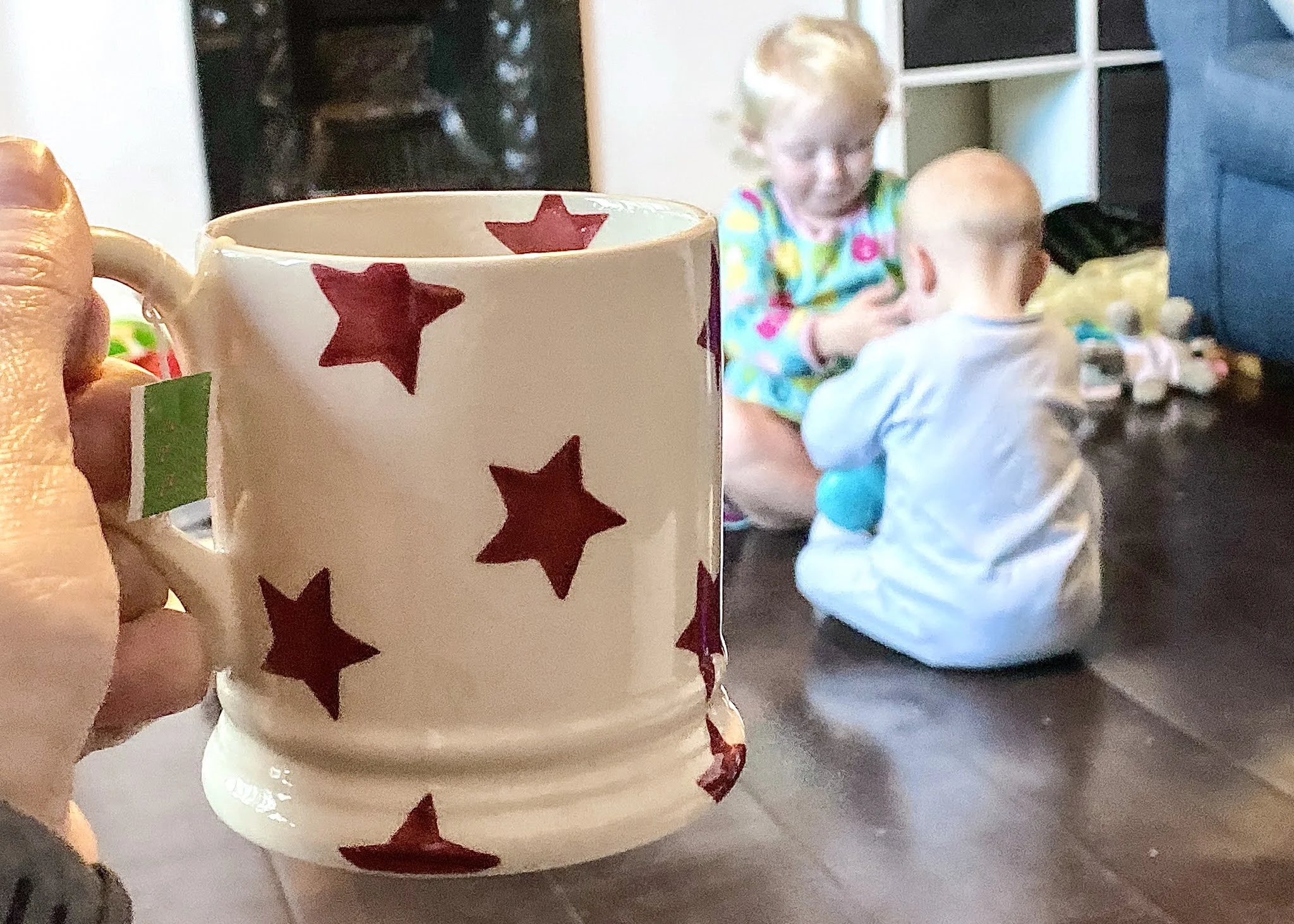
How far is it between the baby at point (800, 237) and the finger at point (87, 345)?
1082 millimetres

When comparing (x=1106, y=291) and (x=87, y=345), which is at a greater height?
(x=87, y=345)

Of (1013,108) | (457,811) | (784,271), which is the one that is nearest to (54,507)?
(457,811)

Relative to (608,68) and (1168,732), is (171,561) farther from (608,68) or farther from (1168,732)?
(608,68)

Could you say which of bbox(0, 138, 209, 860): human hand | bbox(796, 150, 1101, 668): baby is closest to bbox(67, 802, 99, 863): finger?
bbox(0, 138, 209, 860): human hand

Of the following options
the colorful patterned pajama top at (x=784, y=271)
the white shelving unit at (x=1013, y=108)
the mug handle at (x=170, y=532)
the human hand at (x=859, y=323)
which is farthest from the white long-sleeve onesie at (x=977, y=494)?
the white shelving unit at (x=1013, y=108)

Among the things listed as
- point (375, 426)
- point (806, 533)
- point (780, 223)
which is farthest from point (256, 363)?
point (780, 223)

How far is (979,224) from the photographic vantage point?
1075 millimetres

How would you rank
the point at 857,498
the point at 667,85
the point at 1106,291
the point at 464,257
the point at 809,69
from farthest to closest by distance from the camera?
1. the point at 667,85
2. the point at 1106,291
3. the point at 809,69
4. the point at 857,498
5. the point at 464,257

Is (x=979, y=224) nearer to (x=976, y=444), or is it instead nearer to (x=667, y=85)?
(x=976, y=444)

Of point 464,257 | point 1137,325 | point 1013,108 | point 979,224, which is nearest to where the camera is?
point 464,257

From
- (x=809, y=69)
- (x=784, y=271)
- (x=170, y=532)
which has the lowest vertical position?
(x=784, y=271)

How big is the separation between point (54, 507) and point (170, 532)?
70mm

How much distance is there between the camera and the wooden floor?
29.2 inches

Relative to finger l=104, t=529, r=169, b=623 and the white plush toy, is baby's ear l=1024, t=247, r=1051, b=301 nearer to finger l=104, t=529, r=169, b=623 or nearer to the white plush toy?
the white plush toy
